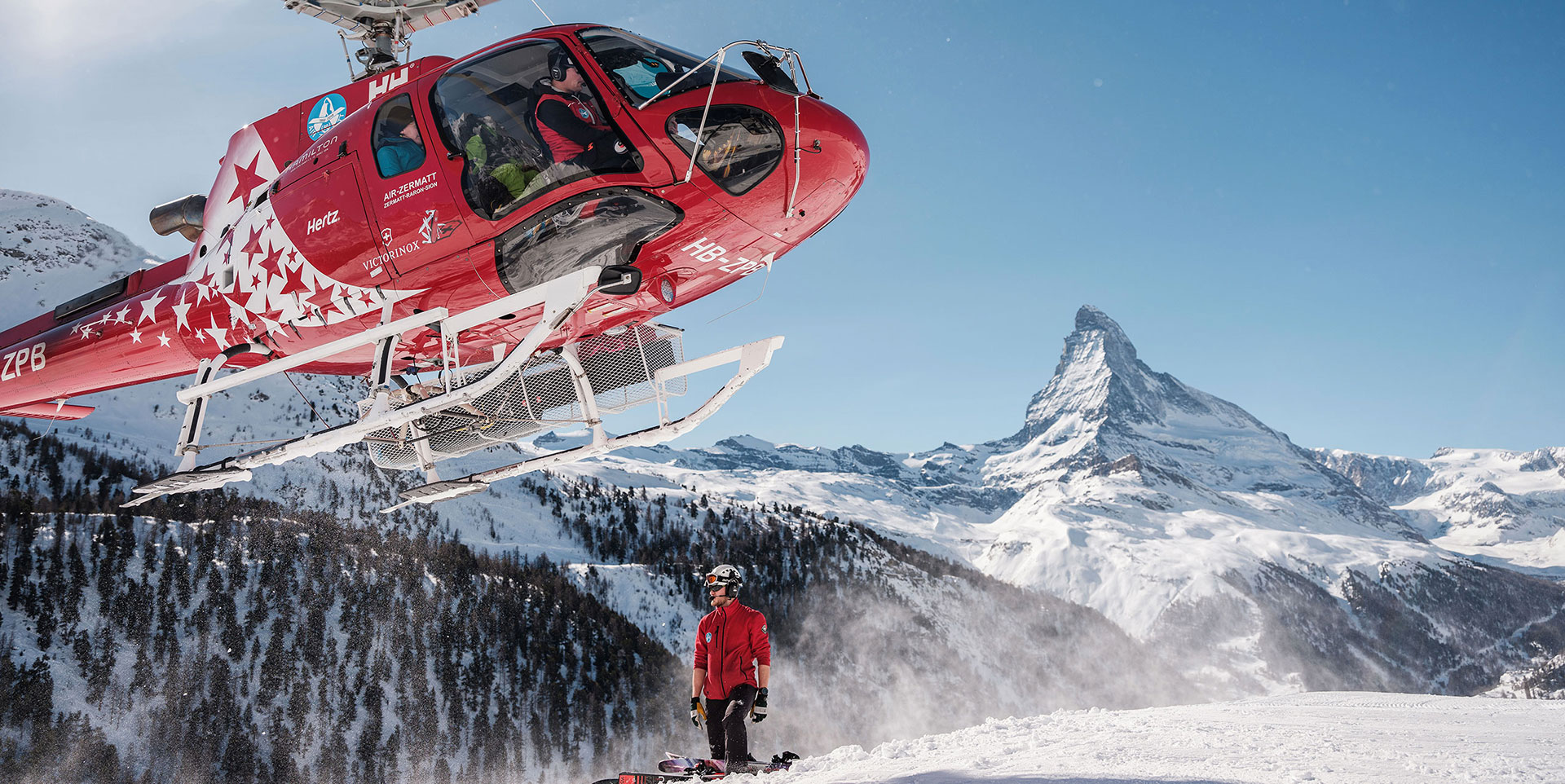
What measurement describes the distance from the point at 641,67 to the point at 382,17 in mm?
4241

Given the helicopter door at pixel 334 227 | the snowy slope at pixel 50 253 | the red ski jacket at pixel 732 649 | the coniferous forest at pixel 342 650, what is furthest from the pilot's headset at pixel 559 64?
the snowy slope at pixel 50 253

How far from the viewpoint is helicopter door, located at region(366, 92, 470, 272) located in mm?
7926

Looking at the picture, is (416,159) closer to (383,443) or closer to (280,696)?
(383,443)

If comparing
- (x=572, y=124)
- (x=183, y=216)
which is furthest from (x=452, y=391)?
(x=183, y=216)

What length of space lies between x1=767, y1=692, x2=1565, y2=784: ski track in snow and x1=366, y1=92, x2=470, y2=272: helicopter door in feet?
18.2

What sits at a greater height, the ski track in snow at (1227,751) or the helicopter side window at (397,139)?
the helicopter side window at (397,139)

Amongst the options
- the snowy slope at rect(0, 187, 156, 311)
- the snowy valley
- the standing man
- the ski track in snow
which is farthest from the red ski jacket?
the snowy slope at rect(0, 187, 156, 311)

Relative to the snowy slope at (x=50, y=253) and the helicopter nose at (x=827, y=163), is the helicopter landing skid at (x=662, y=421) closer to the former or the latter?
the helicopter nose at (x=827, y=163)

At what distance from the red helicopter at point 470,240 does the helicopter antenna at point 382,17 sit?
0.08 feet

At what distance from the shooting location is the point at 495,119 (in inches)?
296

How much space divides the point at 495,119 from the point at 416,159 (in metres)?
1.05

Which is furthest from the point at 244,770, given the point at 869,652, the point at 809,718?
the point at 869,652

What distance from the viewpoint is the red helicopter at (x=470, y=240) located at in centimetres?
728

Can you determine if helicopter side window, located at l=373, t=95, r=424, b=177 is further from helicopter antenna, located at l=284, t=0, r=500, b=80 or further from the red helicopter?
helicopter antenna, located at l=284, t=0, r=500, b=80
